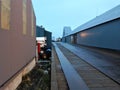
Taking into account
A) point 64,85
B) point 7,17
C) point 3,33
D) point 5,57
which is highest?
point 7,17

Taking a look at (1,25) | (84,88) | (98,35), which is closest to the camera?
(1,25)

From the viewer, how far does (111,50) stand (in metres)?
20.0

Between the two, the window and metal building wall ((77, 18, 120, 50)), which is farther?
metal building wall ((77, 18, 120, 50))

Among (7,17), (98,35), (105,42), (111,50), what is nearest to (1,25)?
(7,17)

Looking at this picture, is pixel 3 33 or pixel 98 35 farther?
pixel 98 35

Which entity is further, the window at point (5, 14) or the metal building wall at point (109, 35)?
the metal building wall at point (109, 35)

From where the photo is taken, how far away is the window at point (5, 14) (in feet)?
19.3

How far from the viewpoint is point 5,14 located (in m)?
6.20

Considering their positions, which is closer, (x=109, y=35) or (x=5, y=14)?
(x=5, y=14)

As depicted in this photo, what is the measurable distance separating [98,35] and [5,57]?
19497 mm

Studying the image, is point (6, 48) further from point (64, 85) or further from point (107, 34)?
point (107, 34)

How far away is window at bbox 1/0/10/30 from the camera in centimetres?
588

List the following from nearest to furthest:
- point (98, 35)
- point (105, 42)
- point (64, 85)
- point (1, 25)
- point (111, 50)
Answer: point (1, 25) → point (64, 85) → point (111, 50) → point (105, 42) → point (98, 35)

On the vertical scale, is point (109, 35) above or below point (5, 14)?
below
